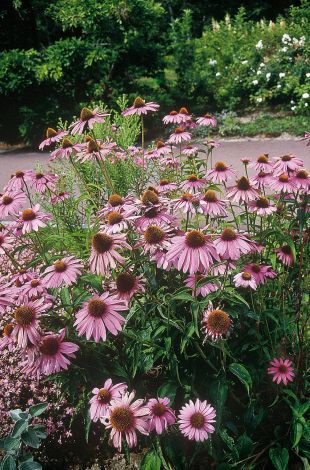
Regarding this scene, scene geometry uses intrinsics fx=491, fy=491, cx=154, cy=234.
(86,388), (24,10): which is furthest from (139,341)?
(24,10)

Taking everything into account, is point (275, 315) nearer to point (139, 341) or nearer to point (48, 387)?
point (139, 341)

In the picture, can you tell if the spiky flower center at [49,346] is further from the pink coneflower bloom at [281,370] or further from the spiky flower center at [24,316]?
the pink coneflower bloom at [281,370]

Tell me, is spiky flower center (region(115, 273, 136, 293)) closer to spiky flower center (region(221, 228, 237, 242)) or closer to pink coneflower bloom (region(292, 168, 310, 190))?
spiky flower center (region(221, 228, 237, 242))

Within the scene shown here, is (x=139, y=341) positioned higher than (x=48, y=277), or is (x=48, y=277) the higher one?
(x=48, y=277)

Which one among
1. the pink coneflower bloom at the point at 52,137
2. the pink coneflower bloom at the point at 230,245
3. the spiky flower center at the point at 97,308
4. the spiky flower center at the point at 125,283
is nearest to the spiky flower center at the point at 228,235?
the pink coneflower bloom at the point at 230,245

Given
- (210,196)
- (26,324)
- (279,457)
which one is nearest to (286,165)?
(210,196)

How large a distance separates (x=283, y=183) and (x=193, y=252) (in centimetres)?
72

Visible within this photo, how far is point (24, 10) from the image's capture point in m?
9.47

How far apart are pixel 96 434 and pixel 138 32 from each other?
23.2 feet

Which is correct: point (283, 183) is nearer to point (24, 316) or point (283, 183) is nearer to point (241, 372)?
point (241, 372)

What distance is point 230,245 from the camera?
1.66 meters

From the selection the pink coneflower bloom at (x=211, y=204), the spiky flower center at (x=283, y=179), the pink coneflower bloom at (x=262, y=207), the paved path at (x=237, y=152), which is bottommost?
the paved path at (x=237, y=152)

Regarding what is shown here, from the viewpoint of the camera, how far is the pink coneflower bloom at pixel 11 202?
2.11 m

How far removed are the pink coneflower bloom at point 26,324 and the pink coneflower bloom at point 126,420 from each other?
34 cm
